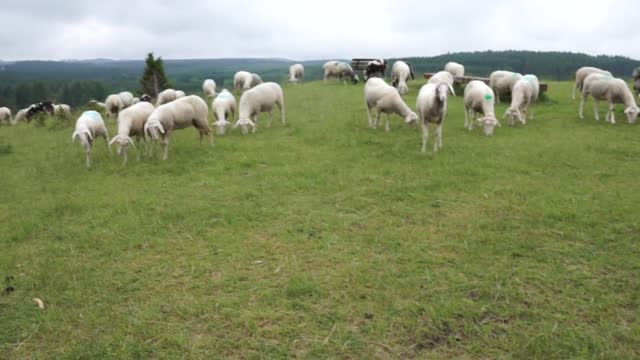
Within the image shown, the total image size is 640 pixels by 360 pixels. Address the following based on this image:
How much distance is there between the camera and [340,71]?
32750 millimetres

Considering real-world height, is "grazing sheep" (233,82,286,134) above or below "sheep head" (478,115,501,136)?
above

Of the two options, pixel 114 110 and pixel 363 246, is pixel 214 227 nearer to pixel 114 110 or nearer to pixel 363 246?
pixel 363 246

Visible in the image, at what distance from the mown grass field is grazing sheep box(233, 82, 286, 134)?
10.9 ft

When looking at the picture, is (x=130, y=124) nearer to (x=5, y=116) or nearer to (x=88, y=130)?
(x=88, y=130)

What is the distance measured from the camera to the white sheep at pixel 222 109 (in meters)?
15.2

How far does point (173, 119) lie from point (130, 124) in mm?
1114

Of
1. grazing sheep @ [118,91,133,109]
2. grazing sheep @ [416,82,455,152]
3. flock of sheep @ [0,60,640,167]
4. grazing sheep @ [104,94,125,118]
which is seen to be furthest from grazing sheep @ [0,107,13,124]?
grazing sheep @ [416,82,455,152]

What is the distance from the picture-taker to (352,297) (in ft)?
17.5

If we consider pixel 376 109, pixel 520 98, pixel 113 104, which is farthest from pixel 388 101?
pixel 113 104

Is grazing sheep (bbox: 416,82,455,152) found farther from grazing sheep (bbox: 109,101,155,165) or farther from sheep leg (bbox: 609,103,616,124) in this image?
grazing sheep (bbox: 109,101,155,165)

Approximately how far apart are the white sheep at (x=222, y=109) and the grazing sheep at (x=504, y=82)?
10.9 meters

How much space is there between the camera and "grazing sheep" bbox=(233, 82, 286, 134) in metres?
15.4

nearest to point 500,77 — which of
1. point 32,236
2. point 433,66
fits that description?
point 32,236

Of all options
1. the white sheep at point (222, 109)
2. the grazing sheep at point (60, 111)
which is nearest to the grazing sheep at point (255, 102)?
the white sheep at point (222, 109)
